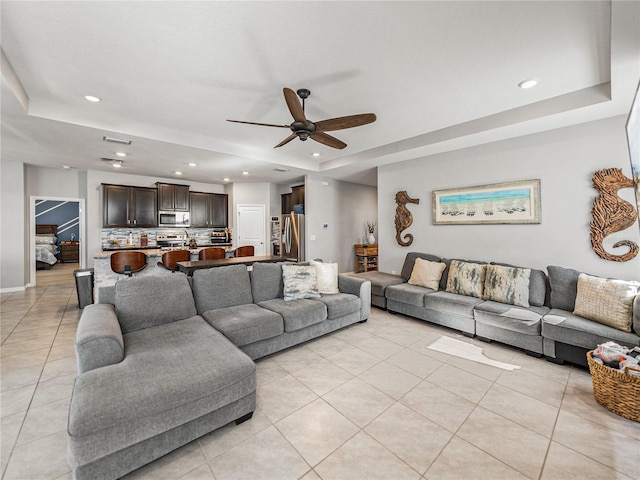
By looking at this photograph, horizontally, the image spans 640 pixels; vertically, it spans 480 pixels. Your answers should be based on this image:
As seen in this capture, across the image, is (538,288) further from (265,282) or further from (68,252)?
(68,252)

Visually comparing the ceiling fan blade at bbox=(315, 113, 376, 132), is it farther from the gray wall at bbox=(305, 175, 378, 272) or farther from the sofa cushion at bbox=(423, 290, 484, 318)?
the gray wall at bbox=(305, 175, 378, 272)

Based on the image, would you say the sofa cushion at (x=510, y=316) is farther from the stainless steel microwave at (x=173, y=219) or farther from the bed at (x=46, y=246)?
the bed at (x=46, y=246)

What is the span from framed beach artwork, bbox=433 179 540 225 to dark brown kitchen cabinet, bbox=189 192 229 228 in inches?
230

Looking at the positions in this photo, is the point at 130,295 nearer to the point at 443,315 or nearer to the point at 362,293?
the point at 362,293

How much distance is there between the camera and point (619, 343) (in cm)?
238

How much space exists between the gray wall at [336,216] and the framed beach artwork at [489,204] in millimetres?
2880

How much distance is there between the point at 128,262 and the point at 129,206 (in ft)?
9.34

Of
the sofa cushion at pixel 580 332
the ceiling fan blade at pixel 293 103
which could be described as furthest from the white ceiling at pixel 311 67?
the sofa cushion at pixel 580 332

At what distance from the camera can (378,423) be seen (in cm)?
189

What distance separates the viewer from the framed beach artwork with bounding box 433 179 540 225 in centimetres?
365

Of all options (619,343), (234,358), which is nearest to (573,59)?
(619,343)

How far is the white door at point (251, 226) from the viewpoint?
307 inches

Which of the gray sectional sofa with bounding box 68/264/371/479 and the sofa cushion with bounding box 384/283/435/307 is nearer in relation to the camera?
the gray sectional sofa with bounding box 68/264/371/479

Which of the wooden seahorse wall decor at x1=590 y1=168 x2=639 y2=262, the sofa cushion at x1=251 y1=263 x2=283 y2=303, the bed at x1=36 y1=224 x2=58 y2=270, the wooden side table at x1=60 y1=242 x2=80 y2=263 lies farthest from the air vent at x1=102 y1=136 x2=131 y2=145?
the wooden side table at x1=60 y1=242 x2=80 y2=263
